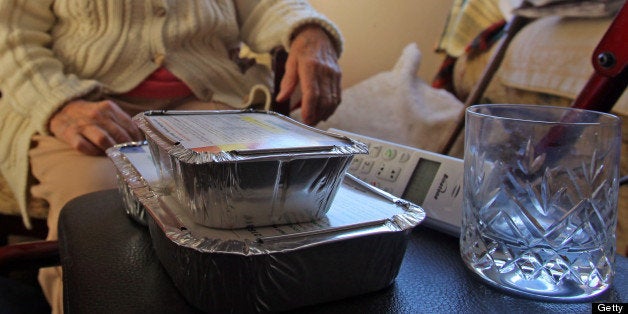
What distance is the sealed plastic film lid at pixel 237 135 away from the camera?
0.33 m

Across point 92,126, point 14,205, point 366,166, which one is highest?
point 366,166

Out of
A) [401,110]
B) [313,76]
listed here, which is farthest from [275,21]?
[401,110]

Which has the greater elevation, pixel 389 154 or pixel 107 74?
pixel 389 154

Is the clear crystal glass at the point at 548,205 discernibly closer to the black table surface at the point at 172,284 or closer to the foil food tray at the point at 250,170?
the black table surface at the point at 172,284

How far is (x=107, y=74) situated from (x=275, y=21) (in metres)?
0.33

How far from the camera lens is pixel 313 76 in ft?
2.68

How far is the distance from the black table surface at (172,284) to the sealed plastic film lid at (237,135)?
105 millimetres

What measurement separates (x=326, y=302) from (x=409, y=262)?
0.35 ft

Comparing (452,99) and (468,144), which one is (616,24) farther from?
(452,99)

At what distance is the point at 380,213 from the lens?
→ 385 millimetres

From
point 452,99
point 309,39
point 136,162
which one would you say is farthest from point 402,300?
point 452,99

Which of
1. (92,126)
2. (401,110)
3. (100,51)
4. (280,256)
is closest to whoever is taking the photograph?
(280,256)

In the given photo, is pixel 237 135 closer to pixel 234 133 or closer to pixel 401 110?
pixel 234 133

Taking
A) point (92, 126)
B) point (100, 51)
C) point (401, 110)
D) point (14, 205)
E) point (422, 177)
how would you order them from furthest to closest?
point (401, 110)
point (14, 205)
point (100, 51)
point (92, 126)
point (422, 177)
